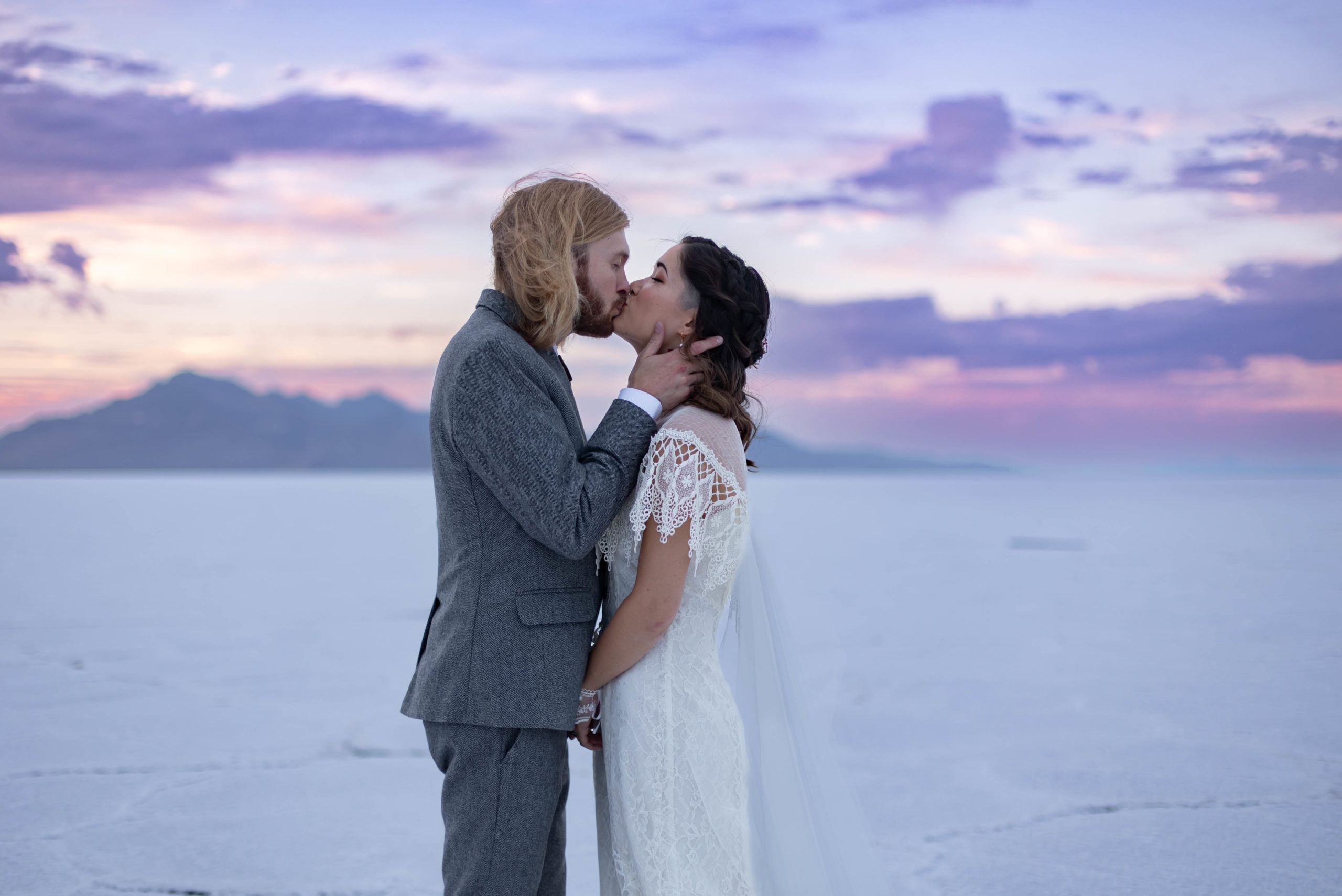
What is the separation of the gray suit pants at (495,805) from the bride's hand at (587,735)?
0.53ft

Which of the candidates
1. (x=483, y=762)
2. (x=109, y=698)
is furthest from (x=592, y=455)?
(x=109, y=698)

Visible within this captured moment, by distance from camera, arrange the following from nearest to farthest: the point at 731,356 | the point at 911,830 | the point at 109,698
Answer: the point at 731,356, the point at 911,830, the point at 109,698

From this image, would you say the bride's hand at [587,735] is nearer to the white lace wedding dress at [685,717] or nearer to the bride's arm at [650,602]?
the white lace wedding dress at [685,717]

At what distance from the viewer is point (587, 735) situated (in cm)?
220

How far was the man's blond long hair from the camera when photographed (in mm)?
2037

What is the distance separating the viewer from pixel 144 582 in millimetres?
10812

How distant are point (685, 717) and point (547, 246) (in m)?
1.00

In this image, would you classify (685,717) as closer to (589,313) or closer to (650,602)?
(650,602)

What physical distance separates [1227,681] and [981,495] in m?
39.1

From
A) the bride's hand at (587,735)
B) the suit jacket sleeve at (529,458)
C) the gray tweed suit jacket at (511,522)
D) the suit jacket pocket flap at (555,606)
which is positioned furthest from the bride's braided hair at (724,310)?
the bride's hand at (587,735)

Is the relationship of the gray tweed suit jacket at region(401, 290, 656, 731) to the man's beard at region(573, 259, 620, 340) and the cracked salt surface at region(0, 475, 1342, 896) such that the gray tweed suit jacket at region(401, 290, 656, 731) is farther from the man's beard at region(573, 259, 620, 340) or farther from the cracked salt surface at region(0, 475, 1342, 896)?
the cracked salt surface at region(0, 475, 1342, 896)

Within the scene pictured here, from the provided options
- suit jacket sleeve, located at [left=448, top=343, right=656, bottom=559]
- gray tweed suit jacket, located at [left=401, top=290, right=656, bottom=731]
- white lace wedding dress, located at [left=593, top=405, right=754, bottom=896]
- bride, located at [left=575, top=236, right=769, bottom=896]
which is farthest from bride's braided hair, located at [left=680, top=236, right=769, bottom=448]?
suit jacket sleeve, located at [left=448, top=343, right=656, bottom=559]

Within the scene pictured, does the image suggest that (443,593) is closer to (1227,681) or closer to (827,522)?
(1227,681)

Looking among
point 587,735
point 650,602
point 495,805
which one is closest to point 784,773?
point 587,735
